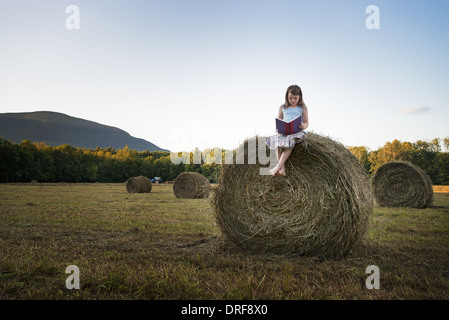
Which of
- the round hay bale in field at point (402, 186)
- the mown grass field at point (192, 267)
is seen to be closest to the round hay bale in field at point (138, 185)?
the round hay bale in field at point (402, 186)

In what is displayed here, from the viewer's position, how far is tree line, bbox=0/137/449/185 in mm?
44312

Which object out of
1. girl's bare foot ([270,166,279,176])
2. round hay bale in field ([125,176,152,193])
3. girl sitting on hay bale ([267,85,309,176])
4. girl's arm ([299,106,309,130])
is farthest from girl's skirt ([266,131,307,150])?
round hay bale in field ([125,176,152,193])

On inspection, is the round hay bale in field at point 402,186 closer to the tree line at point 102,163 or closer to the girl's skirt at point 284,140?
the girl's skirt at point 284,140

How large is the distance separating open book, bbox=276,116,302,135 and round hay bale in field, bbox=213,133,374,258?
1.07 ft

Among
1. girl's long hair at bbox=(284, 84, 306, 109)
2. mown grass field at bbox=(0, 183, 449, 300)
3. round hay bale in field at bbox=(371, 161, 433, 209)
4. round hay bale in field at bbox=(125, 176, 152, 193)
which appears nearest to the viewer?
mown grass field at bbox=(0, 183, 449, 300)

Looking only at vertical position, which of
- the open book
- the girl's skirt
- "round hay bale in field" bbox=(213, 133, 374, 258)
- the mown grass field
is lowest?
the mown grass field

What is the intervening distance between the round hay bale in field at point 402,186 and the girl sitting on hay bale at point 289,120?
1080cm

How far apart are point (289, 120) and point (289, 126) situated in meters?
0.10

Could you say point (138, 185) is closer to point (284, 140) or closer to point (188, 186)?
point (188, 186)

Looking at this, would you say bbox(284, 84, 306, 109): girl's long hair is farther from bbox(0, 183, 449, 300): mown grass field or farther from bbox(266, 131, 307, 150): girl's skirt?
bbox(0, 183, 449, 300): mown grass field

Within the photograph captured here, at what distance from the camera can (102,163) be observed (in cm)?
6944

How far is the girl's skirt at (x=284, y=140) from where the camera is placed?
494 centimetres

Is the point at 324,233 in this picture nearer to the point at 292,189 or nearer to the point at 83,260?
the point at 292,189
